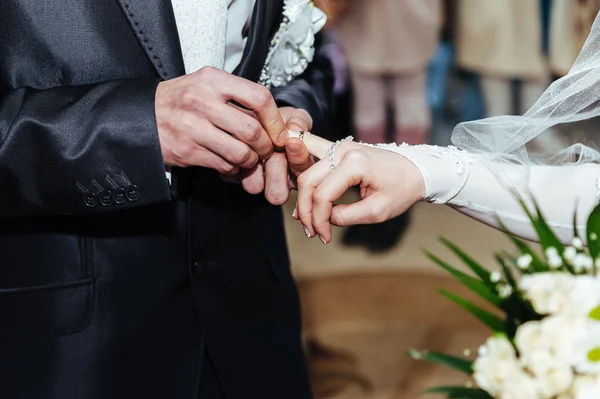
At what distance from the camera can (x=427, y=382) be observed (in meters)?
2.54

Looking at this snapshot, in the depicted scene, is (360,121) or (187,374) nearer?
(187,374)

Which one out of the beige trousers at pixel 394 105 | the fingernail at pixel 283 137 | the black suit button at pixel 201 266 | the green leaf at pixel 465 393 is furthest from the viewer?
the beige trousers at pixel 394 105

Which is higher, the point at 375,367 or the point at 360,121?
the point at 360,121

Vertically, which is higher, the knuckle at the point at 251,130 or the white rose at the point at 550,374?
the knuckle at the point at 251,130

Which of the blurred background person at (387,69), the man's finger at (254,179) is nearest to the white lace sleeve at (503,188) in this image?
the man's finger at (254,179)

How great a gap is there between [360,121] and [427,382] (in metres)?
A: 1.59

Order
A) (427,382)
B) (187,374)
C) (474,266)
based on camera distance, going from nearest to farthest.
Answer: (474,266), (187,374), (427,382)

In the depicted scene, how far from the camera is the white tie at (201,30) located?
131 cm

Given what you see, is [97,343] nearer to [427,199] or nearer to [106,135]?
[106,135]

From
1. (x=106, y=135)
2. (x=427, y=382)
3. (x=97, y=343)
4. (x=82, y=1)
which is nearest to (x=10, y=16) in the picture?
(x=82, y=1)

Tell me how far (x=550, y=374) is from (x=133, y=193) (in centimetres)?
69

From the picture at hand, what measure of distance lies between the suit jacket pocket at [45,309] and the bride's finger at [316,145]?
1.42 feet

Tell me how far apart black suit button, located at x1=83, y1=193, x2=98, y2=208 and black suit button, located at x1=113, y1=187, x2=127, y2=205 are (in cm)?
3

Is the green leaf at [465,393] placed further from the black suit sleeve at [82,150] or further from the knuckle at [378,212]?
the black suit sleeve at [82,150]
